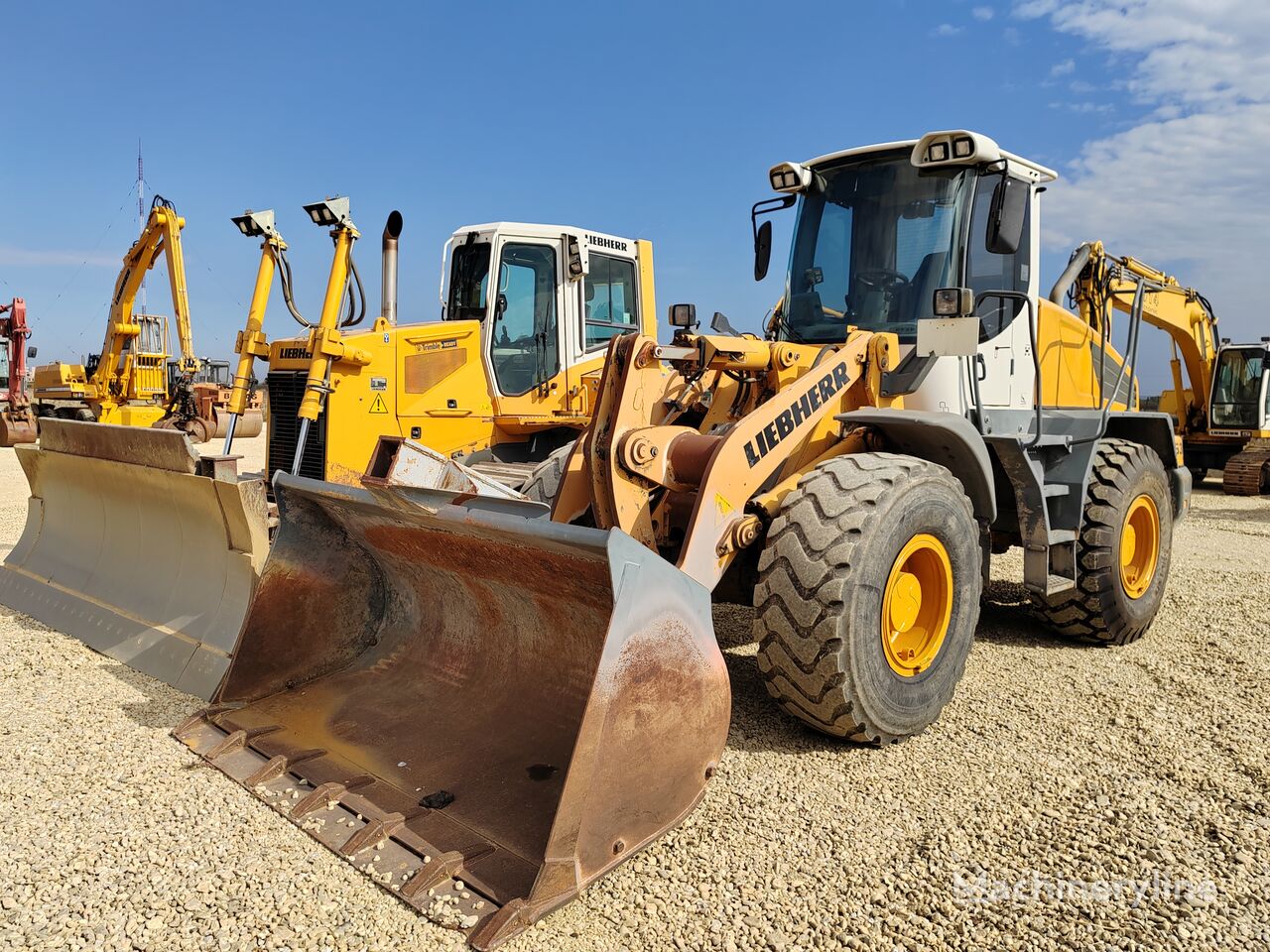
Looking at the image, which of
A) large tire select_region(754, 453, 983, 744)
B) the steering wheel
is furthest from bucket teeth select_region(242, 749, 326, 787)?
the steering wheel

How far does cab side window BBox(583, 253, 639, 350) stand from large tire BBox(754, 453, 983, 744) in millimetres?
5106

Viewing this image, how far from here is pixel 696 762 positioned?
3010mm

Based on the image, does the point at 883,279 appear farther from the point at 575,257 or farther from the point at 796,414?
the point at 575,257

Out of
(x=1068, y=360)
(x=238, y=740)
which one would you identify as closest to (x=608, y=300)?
(x=1068, y=360)

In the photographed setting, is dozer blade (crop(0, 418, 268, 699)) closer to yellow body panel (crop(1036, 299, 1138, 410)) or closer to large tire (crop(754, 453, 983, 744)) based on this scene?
large tire (crop(754, 453, 983, 744))

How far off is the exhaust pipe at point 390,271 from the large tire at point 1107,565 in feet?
19.7

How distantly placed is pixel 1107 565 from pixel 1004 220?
7.34 feet

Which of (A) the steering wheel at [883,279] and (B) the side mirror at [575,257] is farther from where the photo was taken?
(B) the side mirror at [575,257]

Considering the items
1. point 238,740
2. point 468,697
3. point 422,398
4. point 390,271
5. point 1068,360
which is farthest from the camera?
point 390,271

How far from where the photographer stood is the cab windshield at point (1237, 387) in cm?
1512

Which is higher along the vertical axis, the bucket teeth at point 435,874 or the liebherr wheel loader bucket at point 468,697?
the liebherr wheel loader bucket at point 468,697

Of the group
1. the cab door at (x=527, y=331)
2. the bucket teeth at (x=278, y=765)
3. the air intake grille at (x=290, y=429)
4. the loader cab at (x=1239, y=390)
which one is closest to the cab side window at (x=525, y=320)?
the cab door at (x=527, y=331)

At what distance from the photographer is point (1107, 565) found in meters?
5.34

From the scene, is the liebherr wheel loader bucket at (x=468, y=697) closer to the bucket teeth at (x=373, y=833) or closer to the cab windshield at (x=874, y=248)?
the bucket teeth at (x=373, y=833)
